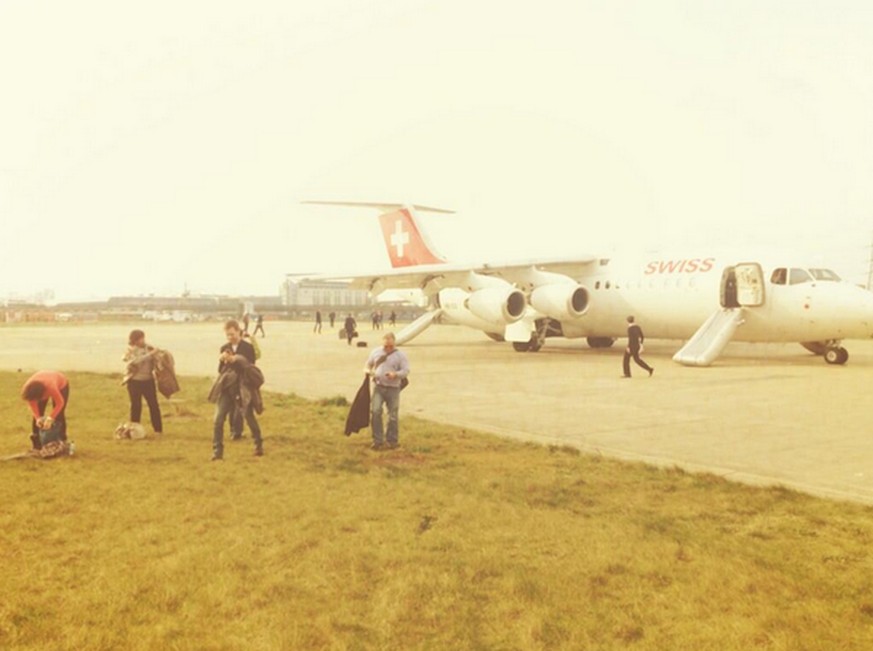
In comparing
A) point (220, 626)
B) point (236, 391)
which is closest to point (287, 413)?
point (236, 391)

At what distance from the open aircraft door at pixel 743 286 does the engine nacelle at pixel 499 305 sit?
21.7ft

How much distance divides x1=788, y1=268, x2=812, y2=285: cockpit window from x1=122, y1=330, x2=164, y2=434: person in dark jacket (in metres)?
16.9

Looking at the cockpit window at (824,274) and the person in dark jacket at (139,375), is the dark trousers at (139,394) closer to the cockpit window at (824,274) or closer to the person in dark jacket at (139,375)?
the person in dark jacket at (139,375)

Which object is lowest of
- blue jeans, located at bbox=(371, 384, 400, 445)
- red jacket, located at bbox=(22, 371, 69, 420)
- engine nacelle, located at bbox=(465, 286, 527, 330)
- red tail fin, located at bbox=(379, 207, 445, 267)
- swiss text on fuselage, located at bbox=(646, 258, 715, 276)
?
blue jeans, located at bbox=(371, 384, 400, 445)

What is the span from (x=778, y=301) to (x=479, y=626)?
1861 cm

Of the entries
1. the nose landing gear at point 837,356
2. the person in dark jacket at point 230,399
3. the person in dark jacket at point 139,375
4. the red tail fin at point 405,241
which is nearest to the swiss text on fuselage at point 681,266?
the nose landing gear at point 837,356

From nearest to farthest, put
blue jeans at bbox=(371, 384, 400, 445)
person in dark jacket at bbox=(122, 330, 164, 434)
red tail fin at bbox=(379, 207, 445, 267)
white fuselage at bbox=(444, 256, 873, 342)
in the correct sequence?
blue jeans at bbox=(371, 384, 400, 445)
person in dark jacket at bbox=(122, 330, 164, 434)
white fuselage at bbox=(444, 256, 873, 342)
red tail fin at bbox=(379, 207, 445, 267)

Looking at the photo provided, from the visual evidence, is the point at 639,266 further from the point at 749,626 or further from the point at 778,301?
the point at 749,626

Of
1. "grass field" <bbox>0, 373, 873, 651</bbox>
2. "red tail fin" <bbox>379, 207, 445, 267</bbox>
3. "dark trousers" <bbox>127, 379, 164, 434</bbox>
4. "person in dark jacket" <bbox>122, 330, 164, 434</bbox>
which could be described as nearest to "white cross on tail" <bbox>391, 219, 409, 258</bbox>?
"red tail fin" <bbox>379, 207, 445, 267</bbox>

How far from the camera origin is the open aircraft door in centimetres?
2056

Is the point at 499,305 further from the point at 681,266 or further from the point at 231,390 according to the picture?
the point at 231,390

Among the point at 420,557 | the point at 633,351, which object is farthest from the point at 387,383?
the point at 633,351

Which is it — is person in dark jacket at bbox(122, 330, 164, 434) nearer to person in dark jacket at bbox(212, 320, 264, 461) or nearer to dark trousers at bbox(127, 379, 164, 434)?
dark trousers at bbox(127, 379, 164, 434)

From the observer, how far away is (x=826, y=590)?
15.0ft
